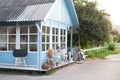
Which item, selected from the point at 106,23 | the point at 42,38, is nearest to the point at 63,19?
the point at 42,38

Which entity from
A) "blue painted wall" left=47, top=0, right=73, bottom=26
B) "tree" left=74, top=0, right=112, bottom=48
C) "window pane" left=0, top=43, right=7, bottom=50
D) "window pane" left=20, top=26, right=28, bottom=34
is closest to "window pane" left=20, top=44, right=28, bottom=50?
"window pane" left=20, top=26, right=28, bottom=34

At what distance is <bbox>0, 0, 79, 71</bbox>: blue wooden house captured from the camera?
45.5ft

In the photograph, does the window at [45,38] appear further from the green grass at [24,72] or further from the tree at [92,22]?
the tree at [92,22]

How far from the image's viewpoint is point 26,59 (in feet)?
47.6

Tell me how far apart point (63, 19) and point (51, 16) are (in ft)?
9.04

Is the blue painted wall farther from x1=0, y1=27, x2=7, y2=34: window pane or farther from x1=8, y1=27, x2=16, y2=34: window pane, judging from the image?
x1=0, y1=27, x2=7, y2=34: window pane

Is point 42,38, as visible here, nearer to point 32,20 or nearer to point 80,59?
point 32,20

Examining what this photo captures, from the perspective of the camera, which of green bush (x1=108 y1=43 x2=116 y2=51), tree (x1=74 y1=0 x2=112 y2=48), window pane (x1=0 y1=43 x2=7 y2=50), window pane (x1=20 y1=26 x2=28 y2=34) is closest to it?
window pane (x1=20 y1=26 x2=28 y2=34)

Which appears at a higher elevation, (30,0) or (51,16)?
(30,0)

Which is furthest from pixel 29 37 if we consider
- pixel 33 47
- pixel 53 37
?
pixel 53 37

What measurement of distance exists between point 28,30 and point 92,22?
9554mm

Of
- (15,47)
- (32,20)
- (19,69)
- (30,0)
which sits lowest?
(19,69)

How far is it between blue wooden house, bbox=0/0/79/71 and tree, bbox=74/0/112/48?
6886 millimetres

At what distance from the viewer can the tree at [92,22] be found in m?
22.9
